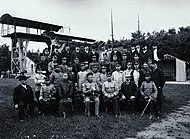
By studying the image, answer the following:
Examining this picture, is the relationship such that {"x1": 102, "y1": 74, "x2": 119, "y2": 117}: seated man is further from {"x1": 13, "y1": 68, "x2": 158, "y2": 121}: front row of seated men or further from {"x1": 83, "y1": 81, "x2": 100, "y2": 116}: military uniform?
{"x1": 83, "y1": 81, "x2": 100, "y2": 116}: military uniform

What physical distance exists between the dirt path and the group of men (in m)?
0.77

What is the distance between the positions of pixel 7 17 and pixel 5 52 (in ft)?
79.6

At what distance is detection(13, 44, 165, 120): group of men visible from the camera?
363 inches

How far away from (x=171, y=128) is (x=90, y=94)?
3.27 m

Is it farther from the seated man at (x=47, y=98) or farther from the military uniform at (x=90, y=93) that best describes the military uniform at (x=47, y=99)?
the military uniform at (x=90, y=93)

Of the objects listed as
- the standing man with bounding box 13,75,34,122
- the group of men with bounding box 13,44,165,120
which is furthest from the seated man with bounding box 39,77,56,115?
the standing man with bounding box 13,75,34,122

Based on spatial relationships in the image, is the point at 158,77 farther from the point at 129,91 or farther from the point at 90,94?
the point at 90,94

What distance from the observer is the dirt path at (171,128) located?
6.72m

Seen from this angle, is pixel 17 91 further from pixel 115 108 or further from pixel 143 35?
pixel 143 35

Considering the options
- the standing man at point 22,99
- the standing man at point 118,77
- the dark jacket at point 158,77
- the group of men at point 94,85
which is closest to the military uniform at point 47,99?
the group of men at point 94,85

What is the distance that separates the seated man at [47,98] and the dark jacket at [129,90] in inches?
109

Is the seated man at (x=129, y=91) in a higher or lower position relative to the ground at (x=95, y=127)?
higher

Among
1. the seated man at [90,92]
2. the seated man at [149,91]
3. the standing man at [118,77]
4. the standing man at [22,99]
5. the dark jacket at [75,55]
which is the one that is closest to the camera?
the standing man at [22,99]

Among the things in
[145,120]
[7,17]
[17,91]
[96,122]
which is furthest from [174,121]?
[7,17]
